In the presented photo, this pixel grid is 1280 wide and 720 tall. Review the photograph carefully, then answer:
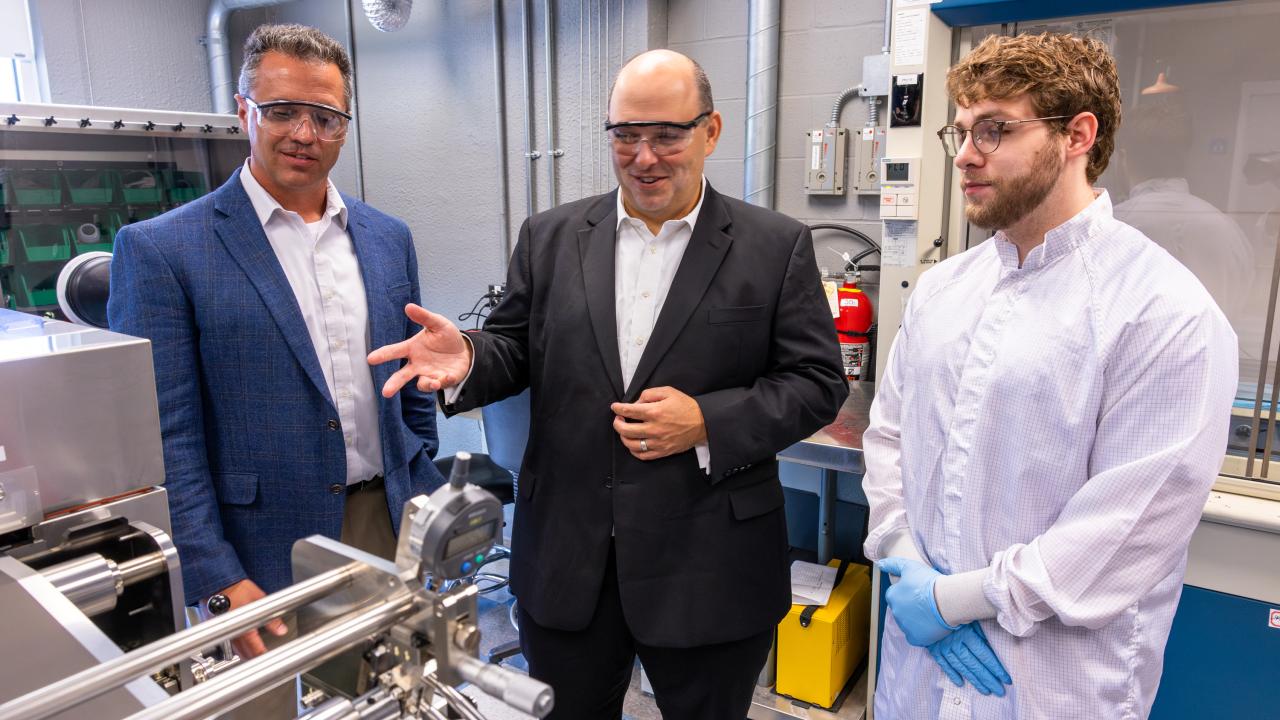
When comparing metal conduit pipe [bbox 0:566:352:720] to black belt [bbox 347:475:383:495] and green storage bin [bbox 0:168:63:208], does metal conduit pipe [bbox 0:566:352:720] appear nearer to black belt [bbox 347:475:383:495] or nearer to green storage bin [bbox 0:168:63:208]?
black belt [bbox 347:475:383:495]

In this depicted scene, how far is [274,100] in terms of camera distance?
54.7 inches

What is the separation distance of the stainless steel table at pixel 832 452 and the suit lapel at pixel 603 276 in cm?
85

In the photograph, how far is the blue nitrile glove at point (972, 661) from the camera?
47.1 inches

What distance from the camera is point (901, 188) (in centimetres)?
224

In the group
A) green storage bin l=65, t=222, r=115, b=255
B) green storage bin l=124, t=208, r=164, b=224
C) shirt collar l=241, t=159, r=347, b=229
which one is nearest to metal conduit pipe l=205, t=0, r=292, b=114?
green storage bin l=124, t=208, r=164, b=224

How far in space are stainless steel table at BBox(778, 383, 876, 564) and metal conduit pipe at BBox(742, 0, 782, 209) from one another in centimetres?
78

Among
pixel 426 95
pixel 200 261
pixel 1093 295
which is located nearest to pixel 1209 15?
pixel 1093 295

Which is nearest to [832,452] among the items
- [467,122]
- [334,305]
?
[334,305]

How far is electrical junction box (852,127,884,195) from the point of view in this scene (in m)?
2.73

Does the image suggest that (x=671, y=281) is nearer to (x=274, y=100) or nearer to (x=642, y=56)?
(x=642, y=56)

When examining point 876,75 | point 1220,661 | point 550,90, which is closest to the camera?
point 1220,661

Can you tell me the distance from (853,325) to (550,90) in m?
1.54

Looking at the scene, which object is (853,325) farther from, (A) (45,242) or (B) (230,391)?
(A) (45,242)

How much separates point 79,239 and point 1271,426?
11.6 feet
